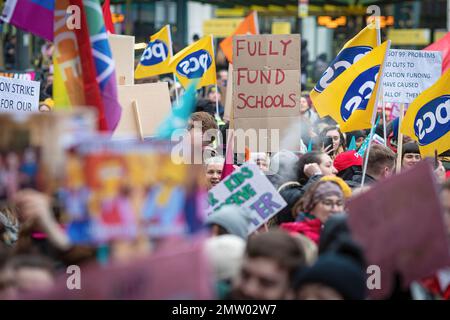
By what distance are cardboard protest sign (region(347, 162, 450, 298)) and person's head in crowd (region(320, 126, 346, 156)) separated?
21.5 ft

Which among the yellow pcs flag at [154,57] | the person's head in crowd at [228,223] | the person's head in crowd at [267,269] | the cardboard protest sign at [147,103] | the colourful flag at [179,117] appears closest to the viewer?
the person's head in crowd at [267,269]

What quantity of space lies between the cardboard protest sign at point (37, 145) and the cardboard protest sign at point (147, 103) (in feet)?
14.8

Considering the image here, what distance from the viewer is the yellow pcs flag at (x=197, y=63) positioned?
39.8 ft

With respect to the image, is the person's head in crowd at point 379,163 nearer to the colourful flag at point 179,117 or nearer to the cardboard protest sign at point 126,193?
the colourful flag at point 179,117

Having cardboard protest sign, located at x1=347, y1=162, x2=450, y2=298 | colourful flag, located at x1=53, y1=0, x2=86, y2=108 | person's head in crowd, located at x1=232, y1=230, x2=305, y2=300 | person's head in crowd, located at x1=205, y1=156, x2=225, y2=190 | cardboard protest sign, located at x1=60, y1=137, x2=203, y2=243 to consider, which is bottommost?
person's head in crowd, located at x1=205, y1=156, x2=225, y2=190

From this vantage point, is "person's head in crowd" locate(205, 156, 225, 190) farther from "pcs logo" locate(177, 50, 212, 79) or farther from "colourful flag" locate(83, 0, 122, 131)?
"pcs logo" locate(177, 50, 212, 79)

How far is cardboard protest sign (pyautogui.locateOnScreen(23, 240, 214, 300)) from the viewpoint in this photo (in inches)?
126

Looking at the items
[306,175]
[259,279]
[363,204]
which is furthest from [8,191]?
[306,175]

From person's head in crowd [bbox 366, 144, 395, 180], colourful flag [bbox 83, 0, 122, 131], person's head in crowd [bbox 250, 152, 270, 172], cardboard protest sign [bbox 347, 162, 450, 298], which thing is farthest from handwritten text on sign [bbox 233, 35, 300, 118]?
cardboard protest sign [bbox 347, 162, 450, 298]

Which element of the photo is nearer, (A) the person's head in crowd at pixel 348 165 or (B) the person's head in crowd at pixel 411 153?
(A) the person's head in crowd at pixel 348 165

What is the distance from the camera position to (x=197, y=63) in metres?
12.2

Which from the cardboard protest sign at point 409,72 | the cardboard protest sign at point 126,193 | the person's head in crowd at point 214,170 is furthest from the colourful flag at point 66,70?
the cardboard protest sign at point 409,72

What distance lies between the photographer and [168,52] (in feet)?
41.6
